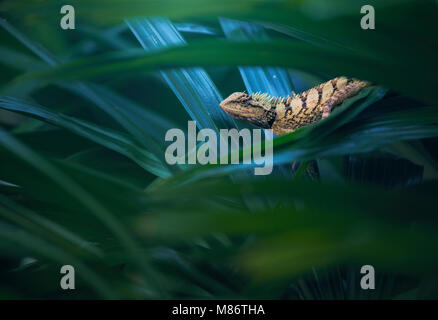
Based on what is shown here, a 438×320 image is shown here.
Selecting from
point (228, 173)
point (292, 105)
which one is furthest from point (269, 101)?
point (228, 173)

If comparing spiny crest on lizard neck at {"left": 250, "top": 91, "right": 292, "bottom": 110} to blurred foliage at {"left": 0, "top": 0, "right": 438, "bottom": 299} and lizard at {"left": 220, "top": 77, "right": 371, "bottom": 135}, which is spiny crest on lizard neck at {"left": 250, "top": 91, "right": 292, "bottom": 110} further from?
blurred foliage at {"left": 0, "top": 0, "right": 438, "bottom": 299}

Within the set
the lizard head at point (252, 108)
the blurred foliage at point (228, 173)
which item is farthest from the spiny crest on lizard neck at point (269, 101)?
the blurred foliage at point (228, 173)

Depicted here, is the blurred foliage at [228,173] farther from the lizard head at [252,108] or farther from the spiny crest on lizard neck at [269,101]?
the spiny crest on lizard neck at [269,101]

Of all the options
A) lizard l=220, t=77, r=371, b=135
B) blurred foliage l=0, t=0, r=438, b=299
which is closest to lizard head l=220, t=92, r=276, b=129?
lizard l=220, t=77, r=371, b=135

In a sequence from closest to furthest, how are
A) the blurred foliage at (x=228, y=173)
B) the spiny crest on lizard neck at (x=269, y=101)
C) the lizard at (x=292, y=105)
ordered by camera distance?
the blurred foliage at (x=228, y=173) < the lizard at (x=292, y=105) < the spiny crest on lizard neck at (x=269, y=101)

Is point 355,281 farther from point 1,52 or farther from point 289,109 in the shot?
point 1,52

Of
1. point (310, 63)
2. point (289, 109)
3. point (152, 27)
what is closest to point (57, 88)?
point (152, 27)

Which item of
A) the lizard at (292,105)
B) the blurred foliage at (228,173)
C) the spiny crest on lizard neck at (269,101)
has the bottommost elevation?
the blurred foliage at (228,173)

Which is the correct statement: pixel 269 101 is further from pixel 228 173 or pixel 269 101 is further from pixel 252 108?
pixel 228 173
